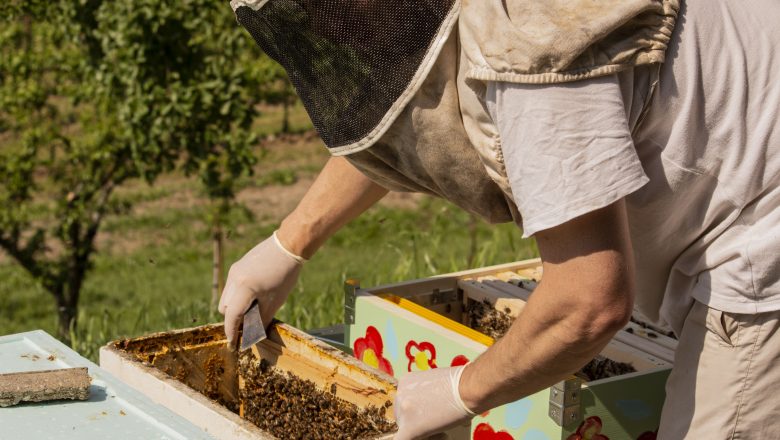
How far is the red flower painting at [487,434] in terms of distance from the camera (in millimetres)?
2299

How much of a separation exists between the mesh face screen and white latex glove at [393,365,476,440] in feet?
1.52

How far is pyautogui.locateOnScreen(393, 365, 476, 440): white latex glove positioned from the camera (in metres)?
1.69

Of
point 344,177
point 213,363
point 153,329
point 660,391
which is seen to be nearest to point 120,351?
point 213,363

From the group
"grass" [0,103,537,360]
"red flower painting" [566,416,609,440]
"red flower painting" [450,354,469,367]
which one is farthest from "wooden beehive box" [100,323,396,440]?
"grass" [0,103,537,360]

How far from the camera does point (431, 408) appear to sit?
5.59 feet

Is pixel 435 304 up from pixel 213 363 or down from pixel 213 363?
down

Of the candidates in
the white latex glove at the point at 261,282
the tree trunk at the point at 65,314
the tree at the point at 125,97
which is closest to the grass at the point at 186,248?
the tree trunk at the point at 65,314

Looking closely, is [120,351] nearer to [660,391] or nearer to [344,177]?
[344,177]

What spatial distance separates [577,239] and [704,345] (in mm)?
469

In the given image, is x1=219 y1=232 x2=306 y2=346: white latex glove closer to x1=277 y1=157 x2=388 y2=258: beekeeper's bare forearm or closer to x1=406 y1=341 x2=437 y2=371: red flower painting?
x1=277 y1=157 x2=388 y2=258: beekeeper's bare forearm

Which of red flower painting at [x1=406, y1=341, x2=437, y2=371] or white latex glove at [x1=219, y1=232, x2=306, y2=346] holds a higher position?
white latex glove at [x1=219, y1=232, x2=306, y2=346]

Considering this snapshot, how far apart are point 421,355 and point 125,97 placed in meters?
3.64

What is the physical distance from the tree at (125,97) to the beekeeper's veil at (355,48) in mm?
3722

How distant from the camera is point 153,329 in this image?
15.0 feet
